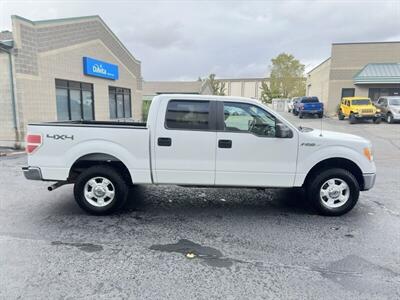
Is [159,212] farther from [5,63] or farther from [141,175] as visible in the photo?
[5,63]

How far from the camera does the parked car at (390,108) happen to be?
71.3ft

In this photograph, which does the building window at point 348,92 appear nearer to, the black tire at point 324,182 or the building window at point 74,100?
the building window at point 74,100

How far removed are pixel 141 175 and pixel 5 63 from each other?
1041cm

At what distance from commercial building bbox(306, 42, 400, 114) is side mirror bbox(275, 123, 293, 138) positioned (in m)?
28.2

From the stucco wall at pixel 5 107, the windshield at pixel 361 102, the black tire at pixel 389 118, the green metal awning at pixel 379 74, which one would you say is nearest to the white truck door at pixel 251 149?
the stucco wall at pixel 5 107

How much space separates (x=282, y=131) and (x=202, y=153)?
1.29 m

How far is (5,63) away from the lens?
1158 cm

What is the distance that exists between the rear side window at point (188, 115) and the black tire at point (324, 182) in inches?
76.2

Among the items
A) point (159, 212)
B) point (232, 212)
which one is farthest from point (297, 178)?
point (159, 212)

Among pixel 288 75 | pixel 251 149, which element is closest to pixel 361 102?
pixel 251 149

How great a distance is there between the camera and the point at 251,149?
4578 millimetres

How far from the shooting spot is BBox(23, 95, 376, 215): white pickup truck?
4586 mm

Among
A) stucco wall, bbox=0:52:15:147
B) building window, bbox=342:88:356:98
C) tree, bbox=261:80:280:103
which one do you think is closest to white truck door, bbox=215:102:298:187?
stucco wall, bbox=0:52:15:147

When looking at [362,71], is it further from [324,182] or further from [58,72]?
[324,182]
